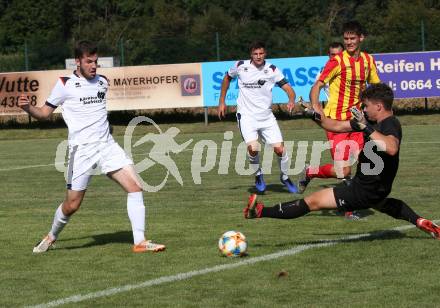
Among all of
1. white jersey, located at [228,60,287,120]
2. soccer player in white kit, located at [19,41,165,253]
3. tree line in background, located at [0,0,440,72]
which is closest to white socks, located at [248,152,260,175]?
white jersey, located at [228,60,287,120]

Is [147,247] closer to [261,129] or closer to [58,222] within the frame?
[58,222]

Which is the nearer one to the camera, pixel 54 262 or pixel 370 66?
pixel 54 262

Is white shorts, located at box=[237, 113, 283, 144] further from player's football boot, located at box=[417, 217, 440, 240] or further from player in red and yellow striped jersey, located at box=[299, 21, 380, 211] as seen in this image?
player's football boot, located at box=[417, 217, 440, 240]

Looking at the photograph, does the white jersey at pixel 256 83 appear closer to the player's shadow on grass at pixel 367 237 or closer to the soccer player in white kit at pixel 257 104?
the soccer player in white kit at pixel 257 104

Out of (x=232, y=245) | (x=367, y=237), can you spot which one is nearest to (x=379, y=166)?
(x=367, y=237)

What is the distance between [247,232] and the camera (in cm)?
1112

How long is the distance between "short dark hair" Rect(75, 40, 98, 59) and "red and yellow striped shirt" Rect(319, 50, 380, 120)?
10.7ft

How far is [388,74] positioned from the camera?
30266 millimetres

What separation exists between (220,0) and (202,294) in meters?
78.0

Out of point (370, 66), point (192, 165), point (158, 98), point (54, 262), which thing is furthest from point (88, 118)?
point (158, 98)

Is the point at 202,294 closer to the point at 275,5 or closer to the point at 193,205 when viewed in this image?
the point at 193,205

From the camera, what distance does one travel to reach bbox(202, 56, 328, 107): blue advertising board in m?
30.2

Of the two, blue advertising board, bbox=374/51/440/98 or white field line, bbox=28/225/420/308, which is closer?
white field line, bbox=28/225/420/308

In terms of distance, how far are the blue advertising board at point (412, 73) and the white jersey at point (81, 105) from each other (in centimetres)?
2086
